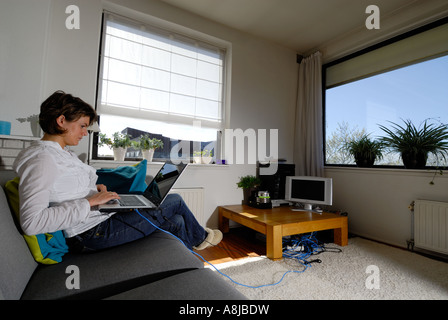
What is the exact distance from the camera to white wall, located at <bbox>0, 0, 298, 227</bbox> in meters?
2.01

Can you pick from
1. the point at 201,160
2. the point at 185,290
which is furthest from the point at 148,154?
the point at 185,290

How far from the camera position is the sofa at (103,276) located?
79cm

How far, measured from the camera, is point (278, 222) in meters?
2.25

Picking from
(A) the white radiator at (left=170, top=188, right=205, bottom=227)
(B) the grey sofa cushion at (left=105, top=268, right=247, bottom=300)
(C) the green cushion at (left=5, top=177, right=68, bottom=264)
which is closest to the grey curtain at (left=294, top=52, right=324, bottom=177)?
(A) the white radiator at (left=170, top=188, right=205, bottom=227)

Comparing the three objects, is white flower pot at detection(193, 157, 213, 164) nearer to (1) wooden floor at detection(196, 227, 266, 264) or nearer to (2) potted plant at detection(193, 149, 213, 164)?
(2) potted plant at detection(193, 149, 213, 164)

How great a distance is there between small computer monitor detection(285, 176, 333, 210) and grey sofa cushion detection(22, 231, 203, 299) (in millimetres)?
2080

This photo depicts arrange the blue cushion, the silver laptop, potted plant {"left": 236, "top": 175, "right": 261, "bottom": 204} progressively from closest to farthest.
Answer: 1. the silver laptop
2. the blue cushion
3. potted plant {"left": 236, "top": 175, "right": 261, "bottom": 204}

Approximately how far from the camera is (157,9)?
272cm

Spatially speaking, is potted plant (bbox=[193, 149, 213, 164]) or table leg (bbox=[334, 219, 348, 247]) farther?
potted plant (bbox=[193, 149, 213, 164])

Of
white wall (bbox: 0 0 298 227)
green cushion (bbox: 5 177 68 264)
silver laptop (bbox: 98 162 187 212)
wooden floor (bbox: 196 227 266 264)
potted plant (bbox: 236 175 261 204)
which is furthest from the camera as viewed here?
potted plant (bbox: 236 175 261 204)

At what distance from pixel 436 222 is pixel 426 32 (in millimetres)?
2166
